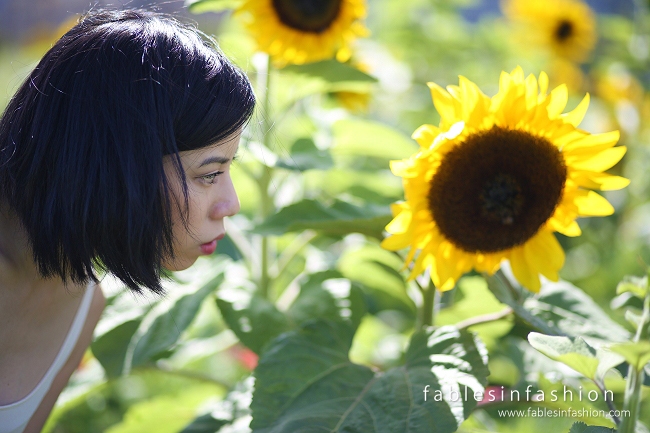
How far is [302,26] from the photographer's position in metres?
1.09

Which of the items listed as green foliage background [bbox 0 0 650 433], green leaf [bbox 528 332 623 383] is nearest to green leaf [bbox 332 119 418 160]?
green foliage background [bbox 0 0 650 433]

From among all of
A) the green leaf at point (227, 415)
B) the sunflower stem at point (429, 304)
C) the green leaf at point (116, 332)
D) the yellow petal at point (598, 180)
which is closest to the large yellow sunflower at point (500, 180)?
the yellow petal at point (598, 180)

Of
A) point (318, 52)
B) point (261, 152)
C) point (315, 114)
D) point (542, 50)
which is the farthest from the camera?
point (542, 50)

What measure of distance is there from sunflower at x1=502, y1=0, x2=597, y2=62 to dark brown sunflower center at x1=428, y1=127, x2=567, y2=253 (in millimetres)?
1479

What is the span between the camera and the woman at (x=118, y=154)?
0.71 m

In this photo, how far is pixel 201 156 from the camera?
0.76m

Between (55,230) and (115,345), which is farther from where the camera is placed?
(115,345)

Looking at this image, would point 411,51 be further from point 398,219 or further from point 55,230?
point 55,230

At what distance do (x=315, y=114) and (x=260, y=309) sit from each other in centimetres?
54

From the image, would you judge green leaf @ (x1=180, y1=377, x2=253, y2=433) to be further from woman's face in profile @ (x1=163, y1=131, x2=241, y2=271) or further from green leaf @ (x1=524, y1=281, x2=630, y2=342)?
green leaf @ (x1=524, y1=281, x2=630, y2=342)

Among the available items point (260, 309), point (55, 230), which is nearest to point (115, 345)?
point (260, 309)

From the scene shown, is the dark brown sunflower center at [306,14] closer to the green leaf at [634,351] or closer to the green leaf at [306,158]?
the green leaf at [306,158]

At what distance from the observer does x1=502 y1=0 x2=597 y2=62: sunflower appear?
6.94 feet

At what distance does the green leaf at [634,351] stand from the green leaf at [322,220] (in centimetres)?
35
